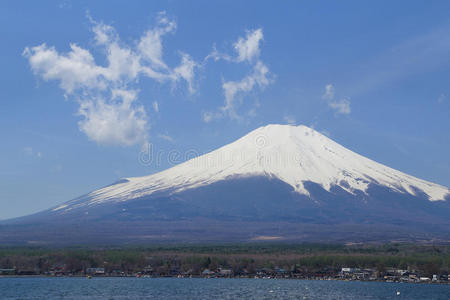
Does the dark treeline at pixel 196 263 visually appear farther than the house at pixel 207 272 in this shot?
No

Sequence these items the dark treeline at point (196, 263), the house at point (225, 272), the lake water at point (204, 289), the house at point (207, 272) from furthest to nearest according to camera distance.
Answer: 1. the house at point (207, 272)
2. the house at point (225, 272)
3. the dark treeline at point (196, 263)
4. the lake water at point (204, 289)

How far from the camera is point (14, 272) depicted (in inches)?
5059

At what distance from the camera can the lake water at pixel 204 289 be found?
89.8m

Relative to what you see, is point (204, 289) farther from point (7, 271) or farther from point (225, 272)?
point (7, 271)

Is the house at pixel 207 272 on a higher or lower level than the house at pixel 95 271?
lower

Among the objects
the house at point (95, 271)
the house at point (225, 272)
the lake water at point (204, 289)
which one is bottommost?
the lake water at point (204, 289)

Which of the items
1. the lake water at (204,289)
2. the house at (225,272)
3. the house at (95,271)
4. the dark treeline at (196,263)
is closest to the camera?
the lake water at (204,289)

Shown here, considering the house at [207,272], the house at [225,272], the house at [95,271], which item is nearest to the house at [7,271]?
the house at [95,271]

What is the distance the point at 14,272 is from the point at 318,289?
60.1 meters

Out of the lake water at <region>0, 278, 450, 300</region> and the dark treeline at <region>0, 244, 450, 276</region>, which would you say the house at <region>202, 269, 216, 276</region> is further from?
the lake water at <region>0, 278, 450, 300</region>

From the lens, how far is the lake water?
89.8 m

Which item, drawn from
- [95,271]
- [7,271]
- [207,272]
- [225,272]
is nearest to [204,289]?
[225,272]

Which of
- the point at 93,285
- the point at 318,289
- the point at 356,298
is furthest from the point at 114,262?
the point at 356,298

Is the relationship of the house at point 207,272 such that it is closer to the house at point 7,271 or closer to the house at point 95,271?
the house at point 95,271
